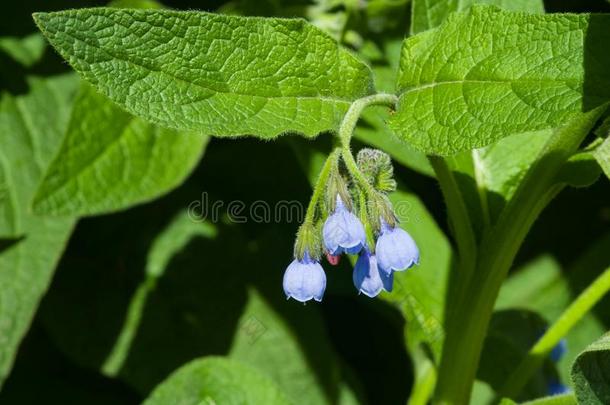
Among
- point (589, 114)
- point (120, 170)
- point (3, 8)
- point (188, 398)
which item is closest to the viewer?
point (589, 114)

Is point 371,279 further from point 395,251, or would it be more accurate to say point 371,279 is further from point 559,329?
point 559,329

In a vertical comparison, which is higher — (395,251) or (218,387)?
(395,251)

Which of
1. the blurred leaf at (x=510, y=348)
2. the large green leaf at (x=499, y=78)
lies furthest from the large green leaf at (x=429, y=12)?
the blurred leaf at (x=510, y=348)

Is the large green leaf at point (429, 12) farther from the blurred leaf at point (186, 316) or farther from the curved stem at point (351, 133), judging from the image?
the blurred leaf at point (186, 316)

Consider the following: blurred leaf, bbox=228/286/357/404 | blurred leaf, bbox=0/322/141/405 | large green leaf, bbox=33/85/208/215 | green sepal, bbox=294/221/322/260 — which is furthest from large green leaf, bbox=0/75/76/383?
green sepal, bbox=294/221/322/260

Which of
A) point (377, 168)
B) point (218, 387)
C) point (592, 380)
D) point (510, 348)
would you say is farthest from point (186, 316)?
point (592, 380)

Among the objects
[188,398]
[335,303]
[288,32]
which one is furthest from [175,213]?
[288,32]

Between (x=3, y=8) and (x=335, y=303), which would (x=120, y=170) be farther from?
(x=335, y=303)

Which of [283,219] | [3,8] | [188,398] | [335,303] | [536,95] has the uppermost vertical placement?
[536,95]
